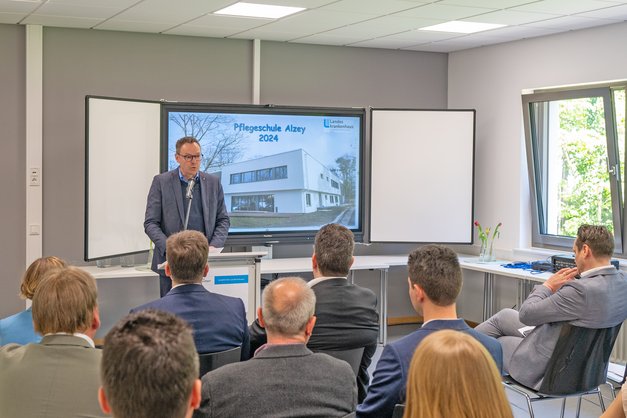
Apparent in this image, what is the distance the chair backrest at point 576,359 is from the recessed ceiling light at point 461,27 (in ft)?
10.8

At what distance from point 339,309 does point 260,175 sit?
153 inches

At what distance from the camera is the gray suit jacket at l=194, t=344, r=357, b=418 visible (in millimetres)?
2215

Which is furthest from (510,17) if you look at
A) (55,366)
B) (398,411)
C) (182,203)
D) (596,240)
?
(55,366)

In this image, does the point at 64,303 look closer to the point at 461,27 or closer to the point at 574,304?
the point at 574,304

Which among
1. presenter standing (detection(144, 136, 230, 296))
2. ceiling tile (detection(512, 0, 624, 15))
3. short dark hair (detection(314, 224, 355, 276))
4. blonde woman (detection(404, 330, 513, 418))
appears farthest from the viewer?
ceiling tile (detection(512, 0, 624, 15))

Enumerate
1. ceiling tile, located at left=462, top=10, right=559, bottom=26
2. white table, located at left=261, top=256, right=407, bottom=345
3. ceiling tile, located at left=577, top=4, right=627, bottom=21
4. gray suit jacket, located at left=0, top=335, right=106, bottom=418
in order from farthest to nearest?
white table, located at left=261, top=256, right=407, bottom=345, ceiling tile, located at left=462, top=10, right=559, bottom=26, ceiling tile, located at left=577, top=4, right=627, bottom=21, gray suit jacket, located at left=0, top=335, right=106, bottom=418

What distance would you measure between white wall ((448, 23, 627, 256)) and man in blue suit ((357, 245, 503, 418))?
419 centimetres

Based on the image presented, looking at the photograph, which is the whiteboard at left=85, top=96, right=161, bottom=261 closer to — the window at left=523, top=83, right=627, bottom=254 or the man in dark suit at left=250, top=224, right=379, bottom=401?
the man in dark suit at left=250, top=224, right=379, bottom=401

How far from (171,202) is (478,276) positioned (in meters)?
3.89

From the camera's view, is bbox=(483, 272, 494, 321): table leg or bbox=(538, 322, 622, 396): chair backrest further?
bbox=(483, 272, 494, 321): table leg

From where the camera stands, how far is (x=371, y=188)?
7.58 metres

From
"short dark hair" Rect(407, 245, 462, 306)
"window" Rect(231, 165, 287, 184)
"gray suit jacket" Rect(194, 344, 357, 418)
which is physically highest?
"window" Rect(231, 165, 287, 184)

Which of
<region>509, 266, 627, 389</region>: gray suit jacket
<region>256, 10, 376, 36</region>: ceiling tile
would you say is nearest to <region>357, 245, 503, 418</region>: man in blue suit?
<region>509, 266, 627, 389</region>: gray suit jacket

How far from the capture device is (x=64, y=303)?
2346 millimetres
